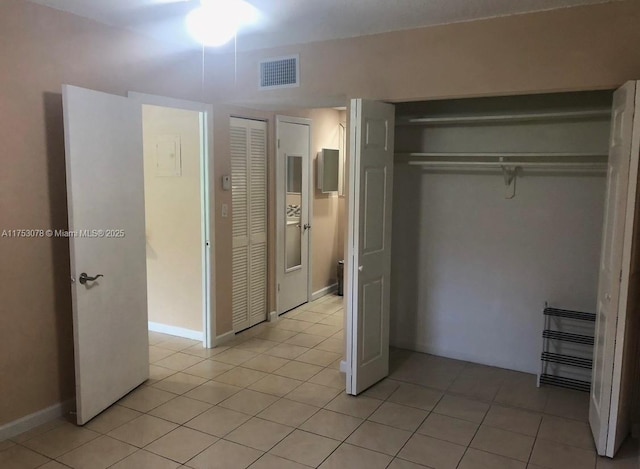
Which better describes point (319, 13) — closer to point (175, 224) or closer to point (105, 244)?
point (105, 244)

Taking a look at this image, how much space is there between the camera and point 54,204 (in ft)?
10.0

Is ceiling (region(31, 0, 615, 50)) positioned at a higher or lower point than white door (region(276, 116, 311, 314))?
higher

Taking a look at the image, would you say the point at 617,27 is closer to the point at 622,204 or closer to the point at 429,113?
the point at 622,204

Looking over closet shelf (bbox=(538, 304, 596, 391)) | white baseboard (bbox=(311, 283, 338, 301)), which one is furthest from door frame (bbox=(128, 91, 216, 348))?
closet shelf (bbox=(538, 304, 596, 391))

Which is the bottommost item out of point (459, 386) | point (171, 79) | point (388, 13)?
point (459, 386)

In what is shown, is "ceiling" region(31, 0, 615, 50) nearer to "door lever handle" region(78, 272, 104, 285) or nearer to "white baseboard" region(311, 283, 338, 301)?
"door lever handle" region(78, 272, 104, 285)

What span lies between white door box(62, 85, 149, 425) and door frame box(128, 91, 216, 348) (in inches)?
31.3

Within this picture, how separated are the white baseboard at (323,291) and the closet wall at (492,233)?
169 centimetres

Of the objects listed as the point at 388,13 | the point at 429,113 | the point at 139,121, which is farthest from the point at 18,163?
the point at 429,113

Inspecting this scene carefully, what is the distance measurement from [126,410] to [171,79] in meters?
2.44

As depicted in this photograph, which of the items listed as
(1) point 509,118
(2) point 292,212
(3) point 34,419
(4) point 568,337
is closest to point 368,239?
(1) point 509,118

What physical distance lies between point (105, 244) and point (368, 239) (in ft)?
5.65

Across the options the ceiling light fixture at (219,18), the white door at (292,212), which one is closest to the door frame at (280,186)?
the white door at (292,212)

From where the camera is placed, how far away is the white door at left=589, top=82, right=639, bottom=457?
2539mm
